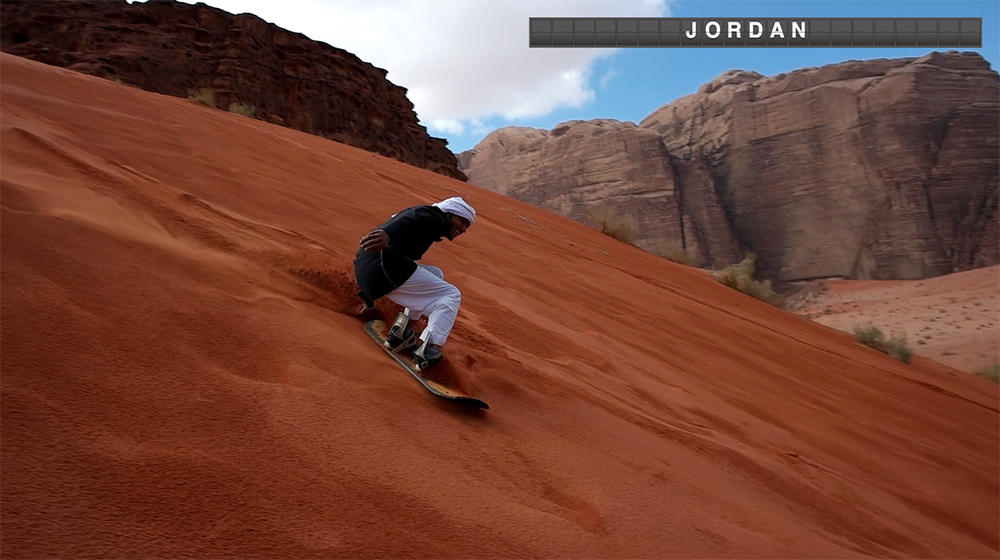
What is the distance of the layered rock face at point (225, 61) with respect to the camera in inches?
709

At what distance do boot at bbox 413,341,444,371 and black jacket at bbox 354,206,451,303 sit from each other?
337mm

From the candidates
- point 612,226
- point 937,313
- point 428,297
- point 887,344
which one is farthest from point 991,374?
point 428,297

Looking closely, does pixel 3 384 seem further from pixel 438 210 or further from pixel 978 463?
pixel 978 463

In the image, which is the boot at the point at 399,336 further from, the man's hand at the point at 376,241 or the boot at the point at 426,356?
the man's hand at the point at 376,241

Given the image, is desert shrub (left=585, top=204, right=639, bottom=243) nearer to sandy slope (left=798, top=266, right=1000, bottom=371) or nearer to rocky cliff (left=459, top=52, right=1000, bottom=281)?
sandy slope (left=798, top=266, right=1000, bottom=371)

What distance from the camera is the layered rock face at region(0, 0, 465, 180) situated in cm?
1802

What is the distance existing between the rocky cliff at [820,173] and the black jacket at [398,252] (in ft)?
105

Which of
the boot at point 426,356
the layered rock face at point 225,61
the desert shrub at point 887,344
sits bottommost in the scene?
the desert shrub at point 887,344

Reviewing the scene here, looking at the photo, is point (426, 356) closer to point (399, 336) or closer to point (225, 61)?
point (399, 336)

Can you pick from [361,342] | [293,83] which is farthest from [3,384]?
[293,83]

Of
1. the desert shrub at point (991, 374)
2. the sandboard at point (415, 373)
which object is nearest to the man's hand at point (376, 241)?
the sandboard at point (415, 373)

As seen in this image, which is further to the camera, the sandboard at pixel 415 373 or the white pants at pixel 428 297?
the white pants at pixel 428 297

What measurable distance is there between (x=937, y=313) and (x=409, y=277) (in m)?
25.0

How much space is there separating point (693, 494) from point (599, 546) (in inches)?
34.6
